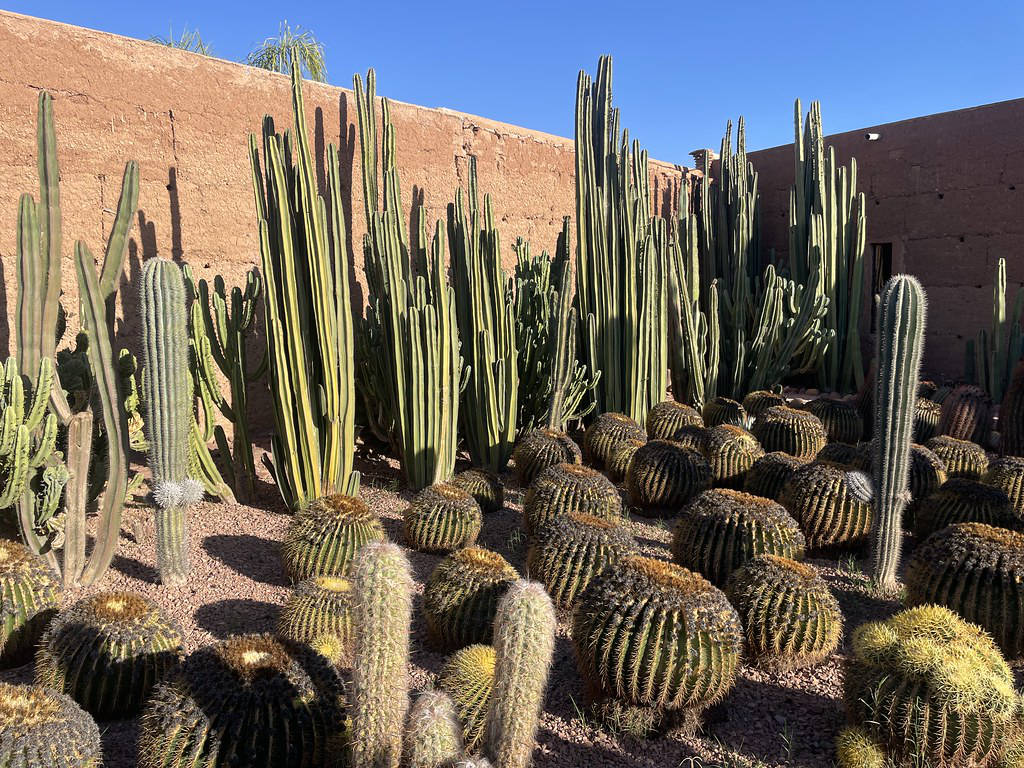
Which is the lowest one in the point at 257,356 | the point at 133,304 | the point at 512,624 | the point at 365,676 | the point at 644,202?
the point at 365,676

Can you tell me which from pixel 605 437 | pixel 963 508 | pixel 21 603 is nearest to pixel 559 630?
pixel 21 603

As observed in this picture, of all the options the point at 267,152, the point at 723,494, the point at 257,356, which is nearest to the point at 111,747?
the point at 723,494

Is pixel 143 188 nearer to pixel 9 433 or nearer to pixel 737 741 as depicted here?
pixel 9 433

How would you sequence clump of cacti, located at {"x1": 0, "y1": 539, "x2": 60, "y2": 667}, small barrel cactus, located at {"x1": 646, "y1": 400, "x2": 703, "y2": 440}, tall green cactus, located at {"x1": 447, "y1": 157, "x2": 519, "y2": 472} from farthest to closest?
small barrel cactus, located at {"x1": 646, "y1": 400, "x2": 703, "y2": 440}
tall green cactus, located at {"x1": 447, "y1": 157, "x2": 519, "y2": 472}
clump of cacti, located at {"x1": 0, "y1": 539, "x2": 60, "y2": 667}

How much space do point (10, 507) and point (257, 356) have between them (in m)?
3.16

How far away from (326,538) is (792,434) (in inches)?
175

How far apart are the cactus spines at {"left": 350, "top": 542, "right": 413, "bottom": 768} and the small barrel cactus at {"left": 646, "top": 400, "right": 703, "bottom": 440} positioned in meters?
5.23

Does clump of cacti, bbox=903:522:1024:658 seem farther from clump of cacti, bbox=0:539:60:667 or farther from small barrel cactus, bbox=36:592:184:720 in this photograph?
clump of cacti, bbox=0:539:60:667

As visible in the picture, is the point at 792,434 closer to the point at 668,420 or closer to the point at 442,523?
the point at 668,420

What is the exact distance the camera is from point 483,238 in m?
7.05

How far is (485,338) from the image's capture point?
6.66 metres

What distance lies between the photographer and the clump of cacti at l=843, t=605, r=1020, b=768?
2.90 m

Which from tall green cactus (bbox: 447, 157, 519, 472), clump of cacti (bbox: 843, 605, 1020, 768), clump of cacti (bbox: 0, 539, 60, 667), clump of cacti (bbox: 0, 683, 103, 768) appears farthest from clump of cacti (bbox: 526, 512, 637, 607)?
tall green cactus (bbox: 447, 157, 519, 472)

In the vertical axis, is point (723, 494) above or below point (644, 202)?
below
